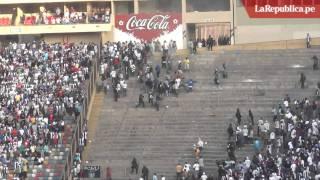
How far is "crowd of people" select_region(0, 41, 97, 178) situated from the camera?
151ft

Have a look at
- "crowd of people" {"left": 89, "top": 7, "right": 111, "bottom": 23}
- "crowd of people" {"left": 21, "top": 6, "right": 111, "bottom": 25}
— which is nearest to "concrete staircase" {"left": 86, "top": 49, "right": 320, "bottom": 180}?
"crowd of people" {"left": 89, "top": 7, "right": 111, "bottom": 23}

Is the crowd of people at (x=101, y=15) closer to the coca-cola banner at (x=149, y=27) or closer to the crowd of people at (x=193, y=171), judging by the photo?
the coca-cola banner at (x=149, y=27)

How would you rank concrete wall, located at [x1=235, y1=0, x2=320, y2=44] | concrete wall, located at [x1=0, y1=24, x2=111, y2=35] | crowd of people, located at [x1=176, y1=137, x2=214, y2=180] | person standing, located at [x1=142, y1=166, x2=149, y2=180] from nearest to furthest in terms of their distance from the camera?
crowd of people, located at [x1=176, y1=137, x2=214, y2=180] < person standing, located at [x1=142, y1=166, x2=149, y2=180] < concrete wall, located at [x1=235, y1=0, x2=320, y2=44] < concrete wall, located at [x1=0, y1=24, x2=111, y2=35]

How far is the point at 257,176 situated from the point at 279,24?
71.1 feet

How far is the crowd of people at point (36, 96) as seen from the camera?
151ft

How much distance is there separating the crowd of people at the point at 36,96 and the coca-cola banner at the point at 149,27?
14.9 ft

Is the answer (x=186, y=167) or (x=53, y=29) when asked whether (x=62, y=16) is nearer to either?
(x=53, y=29)

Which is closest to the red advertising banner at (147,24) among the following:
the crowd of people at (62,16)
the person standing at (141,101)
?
the crowd of people at (62,16)

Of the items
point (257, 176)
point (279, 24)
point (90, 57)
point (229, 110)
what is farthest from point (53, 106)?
point (279, 24)

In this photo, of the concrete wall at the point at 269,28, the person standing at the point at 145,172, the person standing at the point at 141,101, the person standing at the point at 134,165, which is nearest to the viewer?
the person standing at the point at 145,172

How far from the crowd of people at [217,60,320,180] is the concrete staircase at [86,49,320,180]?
74cm

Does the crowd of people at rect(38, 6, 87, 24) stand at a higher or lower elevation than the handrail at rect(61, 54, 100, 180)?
higher

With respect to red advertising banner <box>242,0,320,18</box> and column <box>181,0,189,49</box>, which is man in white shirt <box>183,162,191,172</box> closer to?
column <box>181,0,189,49</box>

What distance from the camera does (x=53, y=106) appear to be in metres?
48.9
